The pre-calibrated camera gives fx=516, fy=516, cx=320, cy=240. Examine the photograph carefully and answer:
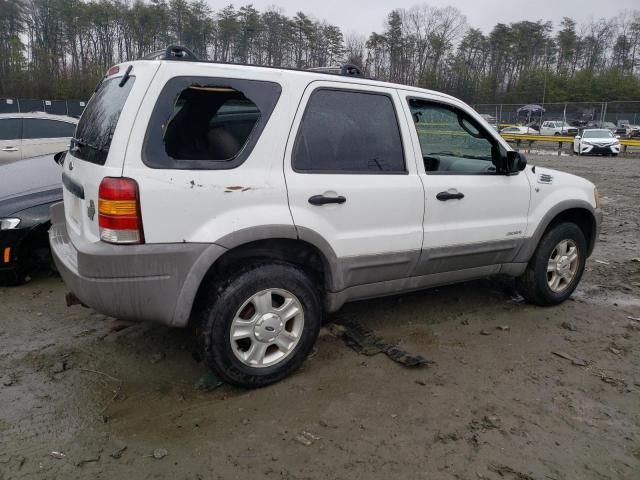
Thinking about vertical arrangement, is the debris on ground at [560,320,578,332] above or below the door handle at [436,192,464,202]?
below

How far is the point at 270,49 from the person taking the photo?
154 feet

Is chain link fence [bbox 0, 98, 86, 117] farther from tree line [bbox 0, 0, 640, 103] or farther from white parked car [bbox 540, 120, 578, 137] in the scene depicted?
white parked car [bbox 540, 120, 578, 137]

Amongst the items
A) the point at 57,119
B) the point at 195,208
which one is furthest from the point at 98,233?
the point at 57,119

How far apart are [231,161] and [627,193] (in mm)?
11830

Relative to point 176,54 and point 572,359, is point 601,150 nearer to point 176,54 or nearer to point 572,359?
point 572,359

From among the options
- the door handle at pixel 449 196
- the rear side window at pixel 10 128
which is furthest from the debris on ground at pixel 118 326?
the rear side window at pixel 10 128

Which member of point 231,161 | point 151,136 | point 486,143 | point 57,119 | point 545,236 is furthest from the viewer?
point 57,119

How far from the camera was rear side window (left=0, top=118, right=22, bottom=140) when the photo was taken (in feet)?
29.3

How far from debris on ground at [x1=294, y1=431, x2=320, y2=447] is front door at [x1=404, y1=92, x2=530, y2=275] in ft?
4.90

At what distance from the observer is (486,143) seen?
411cm

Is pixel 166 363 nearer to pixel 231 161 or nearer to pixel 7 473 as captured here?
pixel 7 473

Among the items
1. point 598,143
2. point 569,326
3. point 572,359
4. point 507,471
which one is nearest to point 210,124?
point 507,471

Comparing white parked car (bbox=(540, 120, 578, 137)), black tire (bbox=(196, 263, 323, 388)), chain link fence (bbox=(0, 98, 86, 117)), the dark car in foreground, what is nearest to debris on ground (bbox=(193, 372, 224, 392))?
black tire (bbox=(196, 263, 323, 388))

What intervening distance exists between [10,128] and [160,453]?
844 centimetres
